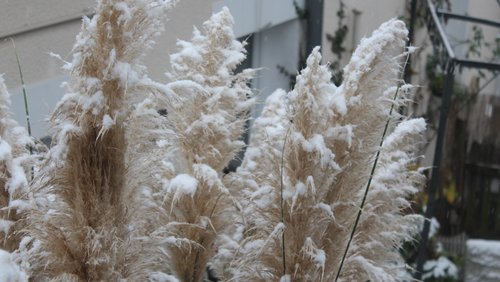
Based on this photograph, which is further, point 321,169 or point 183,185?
point 183,185

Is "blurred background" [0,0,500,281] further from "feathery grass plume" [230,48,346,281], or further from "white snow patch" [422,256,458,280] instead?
"feathery grass plume" [230,48,346,281]

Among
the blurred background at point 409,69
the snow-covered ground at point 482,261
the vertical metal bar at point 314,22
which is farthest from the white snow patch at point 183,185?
the snow-covered ground at point 482,261

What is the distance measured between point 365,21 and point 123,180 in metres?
5.92

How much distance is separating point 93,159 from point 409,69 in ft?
22.0

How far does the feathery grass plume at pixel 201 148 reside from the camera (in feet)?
8.65

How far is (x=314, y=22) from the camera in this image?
6770mm

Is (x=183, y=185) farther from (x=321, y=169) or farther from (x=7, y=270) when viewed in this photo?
(x=7, y=270)

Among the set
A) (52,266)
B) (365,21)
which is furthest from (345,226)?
(365,21)

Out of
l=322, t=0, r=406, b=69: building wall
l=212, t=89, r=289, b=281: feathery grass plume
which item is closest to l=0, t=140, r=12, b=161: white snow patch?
l=212, t=89, r=289, b=281: feathery grass plume

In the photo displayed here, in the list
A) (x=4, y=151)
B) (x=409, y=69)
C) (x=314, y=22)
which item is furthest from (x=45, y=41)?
(x=409, y=69)

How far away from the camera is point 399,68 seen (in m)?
2.43

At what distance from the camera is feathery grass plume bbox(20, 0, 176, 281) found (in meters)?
1.97

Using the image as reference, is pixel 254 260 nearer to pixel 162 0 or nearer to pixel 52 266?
pixel 52 266

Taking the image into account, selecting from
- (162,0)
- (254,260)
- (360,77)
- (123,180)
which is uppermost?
(162,0)
